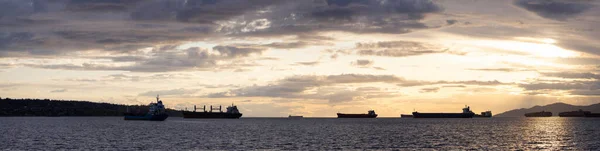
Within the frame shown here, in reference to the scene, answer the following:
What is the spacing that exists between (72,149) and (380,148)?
4813 cm

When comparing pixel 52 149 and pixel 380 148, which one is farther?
pixel 380 148

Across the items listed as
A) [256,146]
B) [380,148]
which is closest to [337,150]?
[380,148]

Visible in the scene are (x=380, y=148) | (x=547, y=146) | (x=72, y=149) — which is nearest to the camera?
(x=72, y=149)

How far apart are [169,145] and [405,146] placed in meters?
39.8

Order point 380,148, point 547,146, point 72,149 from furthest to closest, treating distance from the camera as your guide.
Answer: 1. point 547,146
2. point 380,148
3. point 72,149

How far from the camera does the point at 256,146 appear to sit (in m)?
109

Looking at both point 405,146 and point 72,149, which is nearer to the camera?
point 72,149

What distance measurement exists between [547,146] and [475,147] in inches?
632

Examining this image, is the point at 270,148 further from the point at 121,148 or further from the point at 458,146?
the point at 458,146

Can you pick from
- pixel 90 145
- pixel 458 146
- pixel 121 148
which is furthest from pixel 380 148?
pixel 90 145

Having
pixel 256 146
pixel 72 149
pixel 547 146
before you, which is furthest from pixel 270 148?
pixel 547 146

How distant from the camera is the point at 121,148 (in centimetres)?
10256

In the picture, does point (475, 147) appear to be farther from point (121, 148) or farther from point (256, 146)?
point (121, 148)

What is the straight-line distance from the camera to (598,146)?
11212cm
